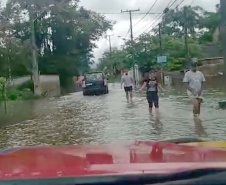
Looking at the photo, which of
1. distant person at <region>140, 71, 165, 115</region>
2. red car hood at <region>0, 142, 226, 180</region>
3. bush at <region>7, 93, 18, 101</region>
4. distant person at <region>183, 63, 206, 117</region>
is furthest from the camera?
bush at <region>7, 93, 18, 101</region>

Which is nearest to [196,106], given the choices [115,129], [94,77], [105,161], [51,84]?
[115,129]

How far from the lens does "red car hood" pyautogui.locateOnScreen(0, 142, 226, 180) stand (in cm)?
205

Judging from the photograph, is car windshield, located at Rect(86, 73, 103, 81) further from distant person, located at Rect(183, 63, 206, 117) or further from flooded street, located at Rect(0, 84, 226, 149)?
distant person, located at Rect(183, 63, 206, 117)

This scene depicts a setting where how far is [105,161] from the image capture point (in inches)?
90.5

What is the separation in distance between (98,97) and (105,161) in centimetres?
2598

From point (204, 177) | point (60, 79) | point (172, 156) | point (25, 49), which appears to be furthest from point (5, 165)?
point (60, 79)

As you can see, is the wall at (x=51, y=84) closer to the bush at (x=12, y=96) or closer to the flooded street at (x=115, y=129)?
the bush at (x=12, y=96)

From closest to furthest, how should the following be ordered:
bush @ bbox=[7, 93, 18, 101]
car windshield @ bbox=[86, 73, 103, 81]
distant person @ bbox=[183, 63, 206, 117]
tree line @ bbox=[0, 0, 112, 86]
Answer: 1. distant person @ bbox=[183, 63, 206, 117]
2. car windshield @ bbox=[86, 73, 103, 81]
3. bush @ bbox=[7, 93, 18, 101]
4. tree line @ bbox=[0, 0, 112, 86]

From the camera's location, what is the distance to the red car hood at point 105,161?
6.72 ft

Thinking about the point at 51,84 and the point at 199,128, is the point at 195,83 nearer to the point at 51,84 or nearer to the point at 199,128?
the point at 199,128

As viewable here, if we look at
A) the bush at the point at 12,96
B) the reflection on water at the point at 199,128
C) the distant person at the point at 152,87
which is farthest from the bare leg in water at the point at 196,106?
the bush at the point at 12,96

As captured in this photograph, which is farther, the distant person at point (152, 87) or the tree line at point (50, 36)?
the tree line at point (50, 36)

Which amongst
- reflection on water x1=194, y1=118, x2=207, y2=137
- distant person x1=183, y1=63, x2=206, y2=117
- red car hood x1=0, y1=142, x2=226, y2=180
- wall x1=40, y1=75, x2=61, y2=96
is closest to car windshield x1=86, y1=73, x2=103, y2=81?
wall x1=40, y1=75, x2=61, y2=96

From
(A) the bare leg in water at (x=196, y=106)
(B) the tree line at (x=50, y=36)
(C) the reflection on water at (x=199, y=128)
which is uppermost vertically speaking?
(B) the tree line at (x=50, y=36)
